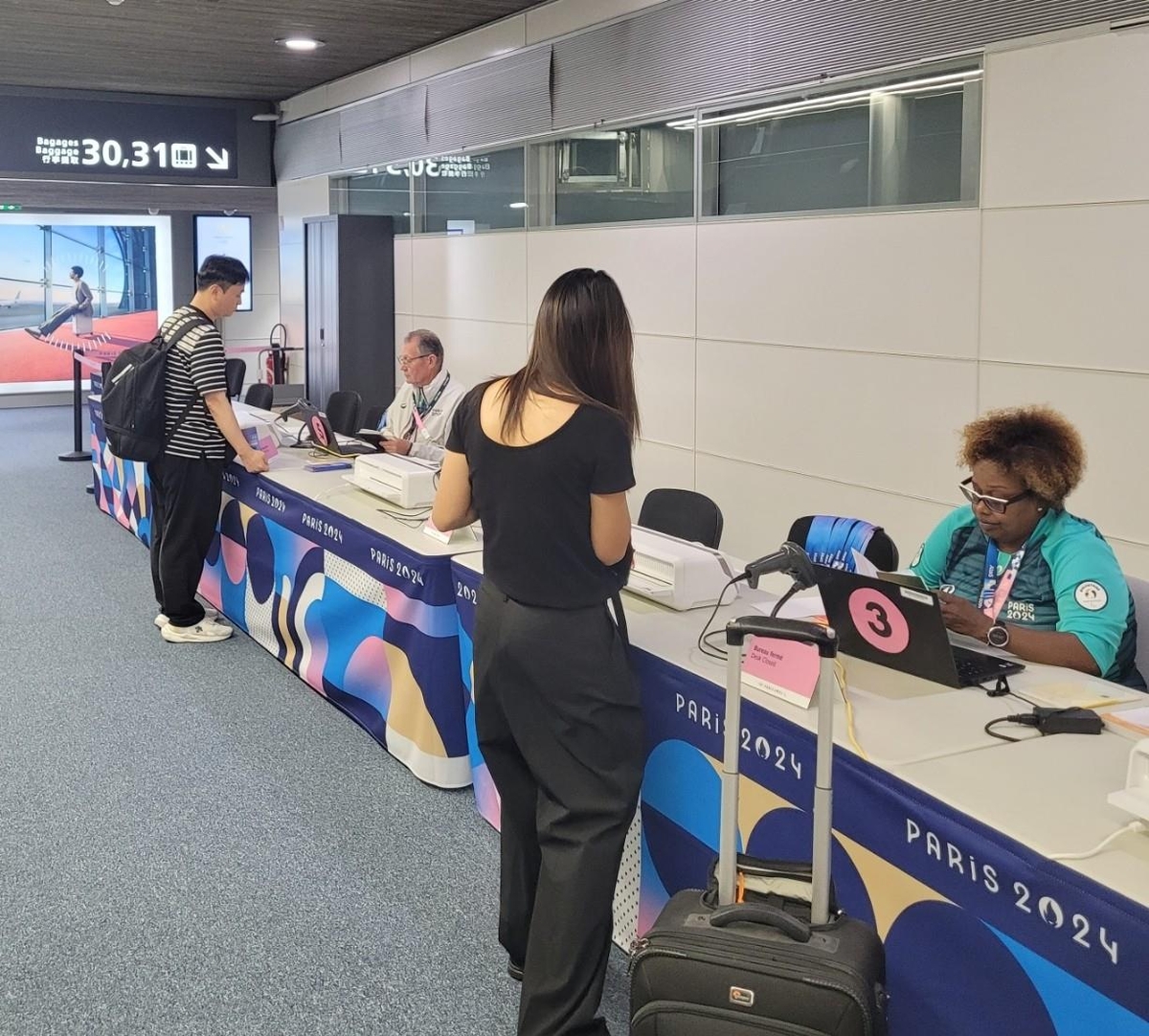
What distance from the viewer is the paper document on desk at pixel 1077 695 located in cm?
235

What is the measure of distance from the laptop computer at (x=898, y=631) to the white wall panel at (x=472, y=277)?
510 centimetres

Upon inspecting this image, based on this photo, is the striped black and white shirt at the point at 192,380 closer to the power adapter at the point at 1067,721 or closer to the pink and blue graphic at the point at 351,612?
the pink and blue graphic at the point at 351,612

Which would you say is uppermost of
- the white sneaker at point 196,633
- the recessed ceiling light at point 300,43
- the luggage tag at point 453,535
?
the recessed ceiling light at point 300,43

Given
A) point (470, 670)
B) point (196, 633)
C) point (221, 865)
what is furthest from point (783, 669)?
point (196, 633)

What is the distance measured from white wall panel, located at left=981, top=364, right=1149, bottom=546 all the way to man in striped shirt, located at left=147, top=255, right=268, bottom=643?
2953mm

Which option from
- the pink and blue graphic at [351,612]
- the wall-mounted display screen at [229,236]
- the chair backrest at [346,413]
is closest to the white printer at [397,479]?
the pink and blue graphic at [351,612]

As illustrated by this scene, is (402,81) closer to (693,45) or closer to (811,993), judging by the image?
(693,45)

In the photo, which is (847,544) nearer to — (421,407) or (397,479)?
(397,479)

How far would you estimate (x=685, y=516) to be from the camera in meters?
3.94

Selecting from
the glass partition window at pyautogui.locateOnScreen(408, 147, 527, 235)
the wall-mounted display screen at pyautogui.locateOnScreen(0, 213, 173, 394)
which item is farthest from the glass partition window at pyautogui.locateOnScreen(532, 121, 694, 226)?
the wall-mounted display screen at pyautogui.locateOnScreen(0, 213, 173, 394)

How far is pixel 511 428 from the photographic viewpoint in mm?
2277

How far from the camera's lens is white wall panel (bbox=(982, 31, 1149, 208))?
12.5 ft

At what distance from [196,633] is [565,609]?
3.33m

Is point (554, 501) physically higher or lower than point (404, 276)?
lower
